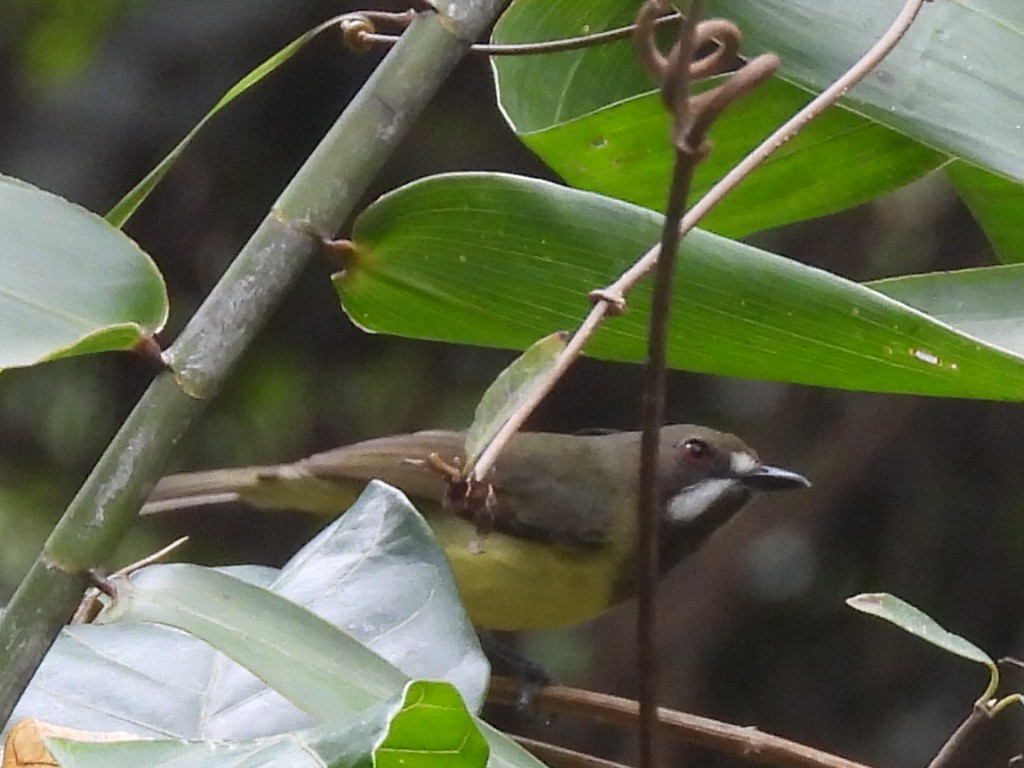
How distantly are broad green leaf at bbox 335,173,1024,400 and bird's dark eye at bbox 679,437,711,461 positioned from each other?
139 cm

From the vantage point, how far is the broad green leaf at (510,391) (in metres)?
0.78

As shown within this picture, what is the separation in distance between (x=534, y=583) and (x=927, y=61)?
1.28 meters

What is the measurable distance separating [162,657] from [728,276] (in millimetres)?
413

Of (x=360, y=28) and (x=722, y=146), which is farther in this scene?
(x=722, y=146)

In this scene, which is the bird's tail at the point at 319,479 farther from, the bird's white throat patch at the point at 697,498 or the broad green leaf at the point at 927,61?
the broad green leaf at the point at 927,61

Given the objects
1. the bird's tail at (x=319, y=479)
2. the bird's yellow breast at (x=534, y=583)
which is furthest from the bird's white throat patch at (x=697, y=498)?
the bird's tail at (x=319, y=479)

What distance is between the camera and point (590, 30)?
1.05 meters

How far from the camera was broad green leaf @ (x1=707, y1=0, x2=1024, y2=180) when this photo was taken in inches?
36.1

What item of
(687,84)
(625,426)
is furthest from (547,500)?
(687,84)

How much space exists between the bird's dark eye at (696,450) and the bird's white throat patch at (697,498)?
37 mm

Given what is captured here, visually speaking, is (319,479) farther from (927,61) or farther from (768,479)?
(927,61)

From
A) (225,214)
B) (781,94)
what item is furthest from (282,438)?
(781,94)

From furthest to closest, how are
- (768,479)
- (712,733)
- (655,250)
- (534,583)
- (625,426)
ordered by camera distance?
(625,426)
(768,479)
(534,583)
(712,733)
(655,250)

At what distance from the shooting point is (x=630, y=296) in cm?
90
